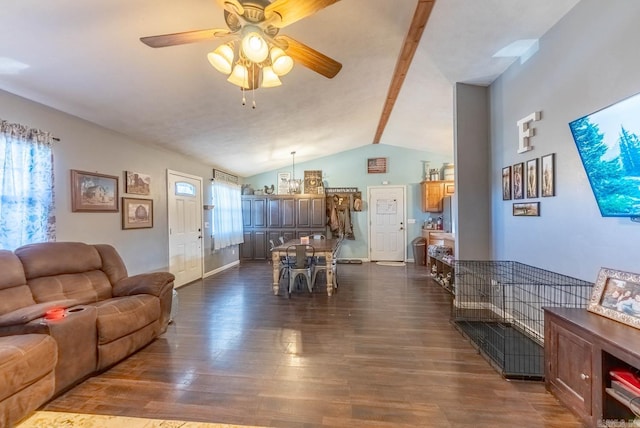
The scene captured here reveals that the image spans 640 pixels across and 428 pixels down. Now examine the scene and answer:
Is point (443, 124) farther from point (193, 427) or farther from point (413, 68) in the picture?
point (193, 427)

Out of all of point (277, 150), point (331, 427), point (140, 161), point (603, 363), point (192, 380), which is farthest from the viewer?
point (277, 150)

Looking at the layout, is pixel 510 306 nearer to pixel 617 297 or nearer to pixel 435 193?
pixel 617 297

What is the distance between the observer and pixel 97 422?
1.75m

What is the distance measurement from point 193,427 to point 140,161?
11.9 feet

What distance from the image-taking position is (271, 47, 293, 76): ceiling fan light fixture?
1945 millimetres

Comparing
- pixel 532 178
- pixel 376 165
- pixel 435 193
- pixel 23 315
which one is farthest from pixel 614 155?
pixel 376 165

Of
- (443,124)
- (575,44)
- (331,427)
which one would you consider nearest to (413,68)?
(575,44)

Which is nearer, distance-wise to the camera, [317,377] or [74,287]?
[317,377]

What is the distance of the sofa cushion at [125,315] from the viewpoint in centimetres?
228

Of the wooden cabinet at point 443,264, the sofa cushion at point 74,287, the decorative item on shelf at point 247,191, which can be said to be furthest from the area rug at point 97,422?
the decorative item on shelf at point 247,191

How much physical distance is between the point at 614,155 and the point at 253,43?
236 cm

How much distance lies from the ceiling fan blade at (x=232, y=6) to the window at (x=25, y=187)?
236 cm

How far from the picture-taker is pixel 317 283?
5145mm

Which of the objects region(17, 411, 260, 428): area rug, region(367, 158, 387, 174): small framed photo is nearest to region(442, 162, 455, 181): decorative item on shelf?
region(367, 158, 387, 174): small framed photo
